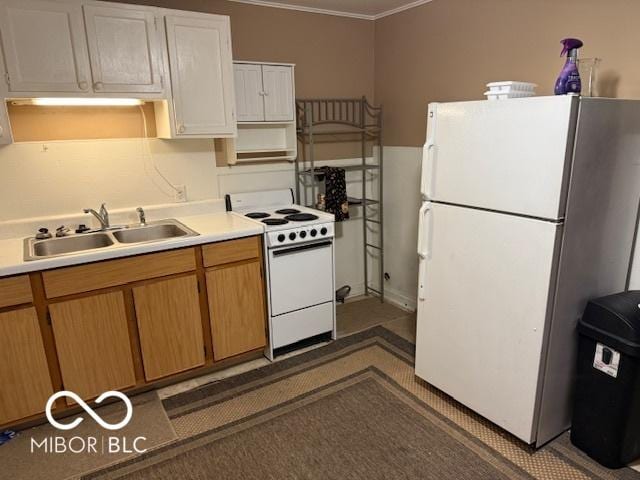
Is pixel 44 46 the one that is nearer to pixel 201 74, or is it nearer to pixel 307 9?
pixel 201 74

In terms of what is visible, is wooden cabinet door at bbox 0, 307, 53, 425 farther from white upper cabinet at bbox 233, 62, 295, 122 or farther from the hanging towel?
the hanging towel

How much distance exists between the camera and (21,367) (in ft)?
7.27

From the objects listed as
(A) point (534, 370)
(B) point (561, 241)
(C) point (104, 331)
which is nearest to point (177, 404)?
(C) point (104, 331)

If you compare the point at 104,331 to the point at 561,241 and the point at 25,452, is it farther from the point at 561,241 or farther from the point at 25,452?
the point at 561,241

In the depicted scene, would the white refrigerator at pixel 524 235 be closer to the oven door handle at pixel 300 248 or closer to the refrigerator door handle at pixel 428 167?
the refrigerator door handle at pixel 428 167

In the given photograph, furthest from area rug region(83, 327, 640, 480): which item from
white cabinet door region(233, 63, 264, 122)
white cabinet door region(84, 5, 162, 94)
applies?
white cabinet door region(84, 5, 162, 94)

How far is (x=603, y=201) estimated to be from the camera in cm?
198

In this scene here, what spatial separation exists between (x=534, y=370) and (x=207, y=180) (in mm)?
2377

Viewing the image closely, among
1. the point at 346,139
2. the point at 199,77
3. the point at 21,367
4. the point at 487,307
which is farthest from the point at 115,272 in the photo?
the point at 346,139

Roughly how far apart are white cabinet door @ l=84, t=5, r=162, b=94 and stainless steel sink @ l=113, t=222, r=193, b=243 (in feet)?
2.76

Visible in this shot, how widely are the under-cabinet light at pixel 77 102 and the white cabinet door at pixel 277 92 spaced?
0.89m

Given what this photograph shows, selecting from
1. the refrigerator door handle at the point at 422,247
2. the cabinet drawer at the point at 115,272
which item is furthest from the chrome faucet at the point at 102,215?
the refrigerator door handle at the point at 422,247

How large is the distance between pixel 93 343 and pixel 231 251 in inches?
→ 35.5

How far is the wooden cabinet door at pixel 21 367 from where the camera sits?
216cm
